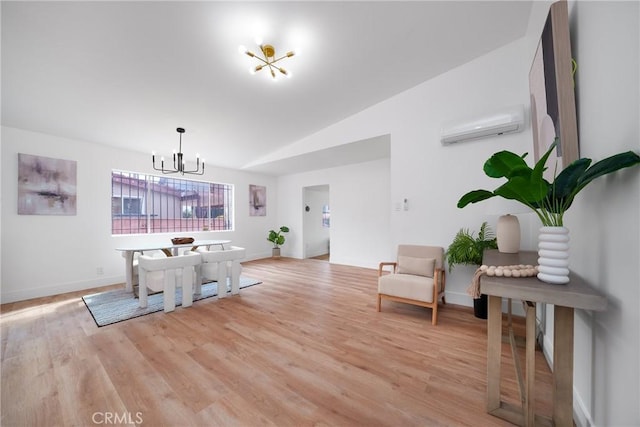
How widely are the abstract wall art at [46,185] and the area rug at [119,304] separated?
4.93 ft

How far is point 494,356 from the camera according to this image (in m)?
Answer: 1.39

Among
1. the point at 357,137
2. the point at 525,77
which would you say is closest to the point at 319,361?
the point at 357,137

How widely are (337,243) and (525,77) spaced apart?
451cm

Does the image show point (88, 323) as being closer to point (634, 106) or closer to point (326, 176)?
point (634, 106)

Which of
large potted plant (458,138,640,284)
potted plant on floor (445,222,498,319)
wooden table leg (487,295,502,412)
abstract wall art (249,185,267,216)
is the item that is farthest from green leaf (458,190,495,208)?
abstract wall art (249,185,267,216)

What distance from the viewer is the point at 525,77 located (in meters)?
2.69

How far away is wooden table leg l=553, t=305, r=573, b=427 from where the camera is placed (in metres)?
1.15

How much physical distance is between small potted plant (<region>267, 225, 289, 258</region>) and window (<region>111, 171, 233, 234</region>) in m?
1.18

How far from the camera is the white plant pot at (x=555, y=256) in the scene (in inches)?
44.4

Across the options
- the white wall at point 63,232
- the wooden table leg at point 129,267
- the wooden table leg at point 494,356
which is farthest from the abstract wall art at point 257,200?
the wooden table leg at point 494,356

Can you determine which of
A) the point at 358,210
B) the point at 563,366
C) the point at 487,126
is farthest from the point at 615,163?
the point at 358,210

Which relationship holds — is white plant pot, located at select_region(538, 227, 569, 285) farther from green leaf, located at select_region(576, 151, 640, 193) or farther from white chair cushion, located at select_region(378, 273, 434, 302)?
white chair cushion, located at select_region(378, 273, 434, 302)

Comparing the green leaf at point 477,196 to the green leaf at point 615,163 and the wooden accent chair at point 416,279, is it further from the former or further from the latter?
the wooden accent chair at point 416,279

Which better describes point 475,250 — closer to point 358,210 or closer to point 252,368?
point 252,368
